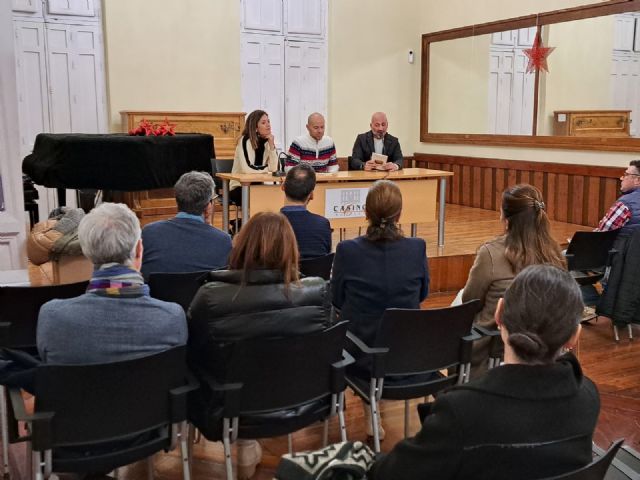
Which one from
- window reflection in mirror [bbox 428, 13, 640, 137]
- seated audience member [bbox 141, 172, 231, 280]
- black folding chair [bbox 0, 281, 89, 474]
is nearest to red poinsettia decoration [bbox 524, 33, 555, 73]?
window reflection in mirror [bbox 428, 13, 640, 137]

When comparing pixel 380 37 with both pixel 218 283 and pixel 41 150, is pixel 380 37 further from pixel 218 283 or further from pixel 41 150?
pixel 218 283

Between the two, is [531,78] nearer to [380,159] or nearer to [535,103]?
[535,103]

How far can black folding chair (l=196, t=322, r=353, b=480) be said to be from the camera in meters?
2.11

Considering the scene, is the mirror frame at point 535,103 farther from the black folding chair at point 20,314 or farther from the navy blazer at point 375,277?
the black folding chair at point 20,314

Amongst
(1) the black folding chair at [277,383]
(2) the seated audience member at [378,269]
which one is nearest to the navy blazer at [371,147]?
(2) the seated audience member at [378,269]

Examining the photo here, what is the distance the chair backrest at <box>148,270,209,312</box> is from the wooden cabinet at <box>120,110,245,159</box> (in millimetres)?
5539

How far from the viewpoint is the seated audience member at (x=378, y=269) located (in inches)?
111

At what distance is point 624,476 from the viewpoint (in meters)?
1.71

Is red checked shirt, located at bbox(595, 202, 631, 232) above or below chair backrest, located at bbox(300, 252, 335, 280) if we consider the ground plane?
above

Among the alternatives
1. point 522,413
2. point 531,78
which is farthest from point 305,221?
point 531,78

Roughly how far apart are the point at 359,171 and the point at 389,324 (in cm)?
391

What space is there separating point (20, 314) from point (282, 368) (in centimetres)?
113

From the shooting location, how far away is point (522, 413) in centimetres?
134

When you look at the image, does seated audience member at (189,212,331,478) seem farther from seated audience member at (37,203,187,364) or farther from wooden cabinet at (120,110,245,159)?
wooden cabinet at (120,110,245,159)
